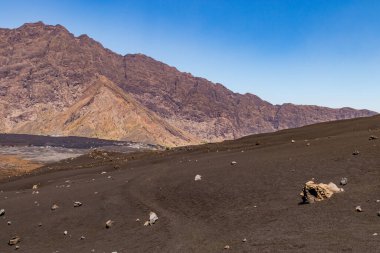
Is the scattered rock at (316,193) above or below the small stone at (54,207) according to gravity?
above

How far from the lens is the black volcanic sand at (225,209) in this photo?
12.8 meters

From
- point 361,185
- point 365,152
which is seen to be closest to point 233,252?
point 361,185

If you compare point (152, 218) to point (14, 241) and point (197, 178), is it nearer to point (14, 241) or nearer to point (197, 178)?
point (14, 241)

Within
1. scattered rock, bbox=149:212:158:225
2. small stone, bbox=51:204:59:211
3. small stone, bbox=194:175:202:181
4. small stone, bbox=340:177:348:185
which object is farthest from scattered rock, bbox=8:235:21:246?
small stone, bbox=340:177:348:185

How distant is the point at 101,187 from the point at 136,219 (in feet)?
29.0

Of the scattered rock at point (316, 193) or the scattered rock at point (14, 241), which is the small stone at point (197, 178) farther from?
the scattered rock at point (14, 241)

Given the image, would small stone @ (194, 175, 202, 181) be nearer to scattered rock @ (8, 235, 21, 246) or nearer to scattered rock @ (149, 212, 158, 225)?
scattered rock @ (149, 212, 158, 225)

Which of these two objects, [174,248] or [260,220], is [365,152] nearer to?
[260,220]

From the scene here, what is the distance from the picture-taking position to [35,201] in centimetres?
2464

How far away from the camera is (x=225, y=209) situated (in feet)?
55.1

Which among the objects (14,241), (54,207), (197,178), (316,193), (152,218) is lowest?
(14,241)

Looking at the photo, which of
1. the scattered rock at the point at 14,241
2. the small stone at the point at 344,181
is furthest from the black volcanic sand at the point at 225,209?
the scattered rock at the point at 14,241

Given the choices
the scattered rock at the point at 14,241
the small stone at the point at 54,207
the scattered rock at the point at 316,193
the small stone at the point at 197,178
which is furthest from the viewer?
the small stone at the point at 197,178

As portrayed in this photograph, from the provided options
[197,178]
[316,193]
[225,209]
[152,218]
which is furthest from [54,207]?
[316,193]
